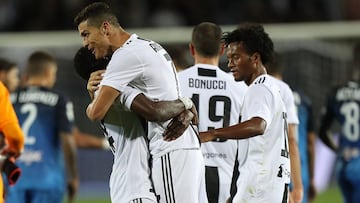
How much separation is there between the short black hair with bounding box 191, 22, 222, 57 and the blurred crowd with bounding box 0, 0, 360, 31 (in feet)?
38.5

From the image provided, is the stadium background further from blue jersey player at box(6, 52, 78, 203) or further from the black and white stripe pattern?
the black and white stripe pattern

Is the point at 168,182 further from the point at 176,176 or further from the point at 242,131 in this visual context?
the point at 242,131

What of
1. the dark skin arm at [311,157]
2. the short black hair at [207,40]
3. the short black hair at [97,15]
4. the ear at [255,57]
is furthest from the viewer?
the dark skin arm at [311,157]

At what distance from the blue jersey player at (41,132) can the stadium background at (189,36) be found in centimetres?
397

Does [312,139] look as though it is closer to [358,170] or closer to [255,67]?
[358,170]

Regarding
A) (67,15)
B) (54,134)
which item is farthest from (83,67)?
(67,15)

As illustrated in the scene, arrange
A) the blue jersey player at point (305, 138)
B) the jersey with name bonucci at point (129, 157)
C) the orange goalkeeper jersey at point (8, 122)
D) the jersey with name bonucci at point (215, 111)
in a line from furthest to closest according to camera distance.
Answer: the blue jersey player at point (305, 138) < the jersey with name bonucci at point (215, 111) < the orange goalkeeper jersey at point (8, 122) < the jersey with name bonucci at point (129, 157)

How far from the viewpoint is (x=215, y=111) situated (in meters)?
8.80

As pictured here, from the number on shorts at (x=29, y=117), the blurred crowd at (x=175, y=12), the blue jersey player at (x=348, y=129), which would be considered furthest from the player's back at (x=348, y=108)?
the blurred crowd at (x=175, y=12)

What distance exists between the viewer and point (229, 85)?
885 centimetres

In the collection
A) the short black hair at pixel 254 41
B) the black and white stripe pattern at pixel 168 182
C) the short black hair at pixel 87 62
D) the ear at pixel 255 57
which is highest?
the short black hair at pixel 254 41

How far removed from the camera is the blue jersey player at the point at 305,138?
1120 cm

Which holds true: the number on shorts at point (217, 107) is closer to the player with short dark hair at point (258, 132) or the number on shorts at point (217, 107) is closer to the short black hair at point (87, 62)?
the player with short dark hair at point (258, 132)

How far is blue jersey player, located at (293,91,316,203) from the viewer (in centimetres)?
1120
